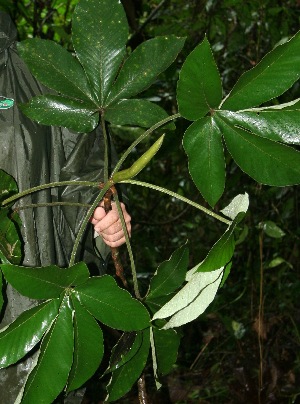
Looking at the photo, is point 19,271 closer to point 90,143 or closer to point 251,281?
point 90,143

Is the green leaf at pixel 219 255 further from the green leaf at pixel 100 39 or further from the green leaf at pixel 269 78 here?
the green leaf at pixel 100 39

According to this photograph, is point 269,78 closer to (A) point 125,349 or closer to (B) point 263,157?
(B) point 263,157

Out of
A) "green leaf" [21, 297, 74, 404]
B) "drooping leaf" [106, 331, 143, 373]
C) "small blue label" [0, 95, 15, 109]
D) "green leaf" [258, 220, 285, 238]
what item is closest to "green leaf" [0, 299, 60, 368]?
"green leaf" [21, 297, 74, 404]

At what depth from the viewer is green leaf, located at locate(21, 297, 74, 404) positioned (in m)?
0.81

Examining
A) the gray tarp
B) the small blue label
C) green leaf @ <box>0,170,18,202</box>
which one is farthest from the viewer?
the gray tarp

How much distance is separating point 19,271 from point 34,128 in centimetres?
70

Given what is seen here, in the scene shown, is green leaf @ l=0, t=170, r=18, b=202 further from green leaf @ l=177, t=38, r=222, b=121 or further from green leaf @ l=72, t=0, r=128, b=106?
green leaf @ l=177, t=38, r=222, b=121

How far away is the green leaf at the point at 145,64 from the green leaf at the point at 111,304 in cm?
37

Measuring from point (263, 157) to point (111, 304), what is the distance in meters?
0.27

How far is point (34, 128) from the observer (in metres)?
1.43

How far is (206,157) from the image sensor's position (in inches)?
33.3

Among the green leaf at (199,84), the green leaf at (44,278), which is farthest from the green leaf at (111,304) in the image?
the green leaf at (199,84)

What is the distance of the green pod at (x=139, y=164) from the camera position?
82 centimetres

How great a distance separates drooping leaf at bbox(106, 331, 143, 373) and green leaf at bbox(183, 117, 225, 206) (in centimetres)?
24
